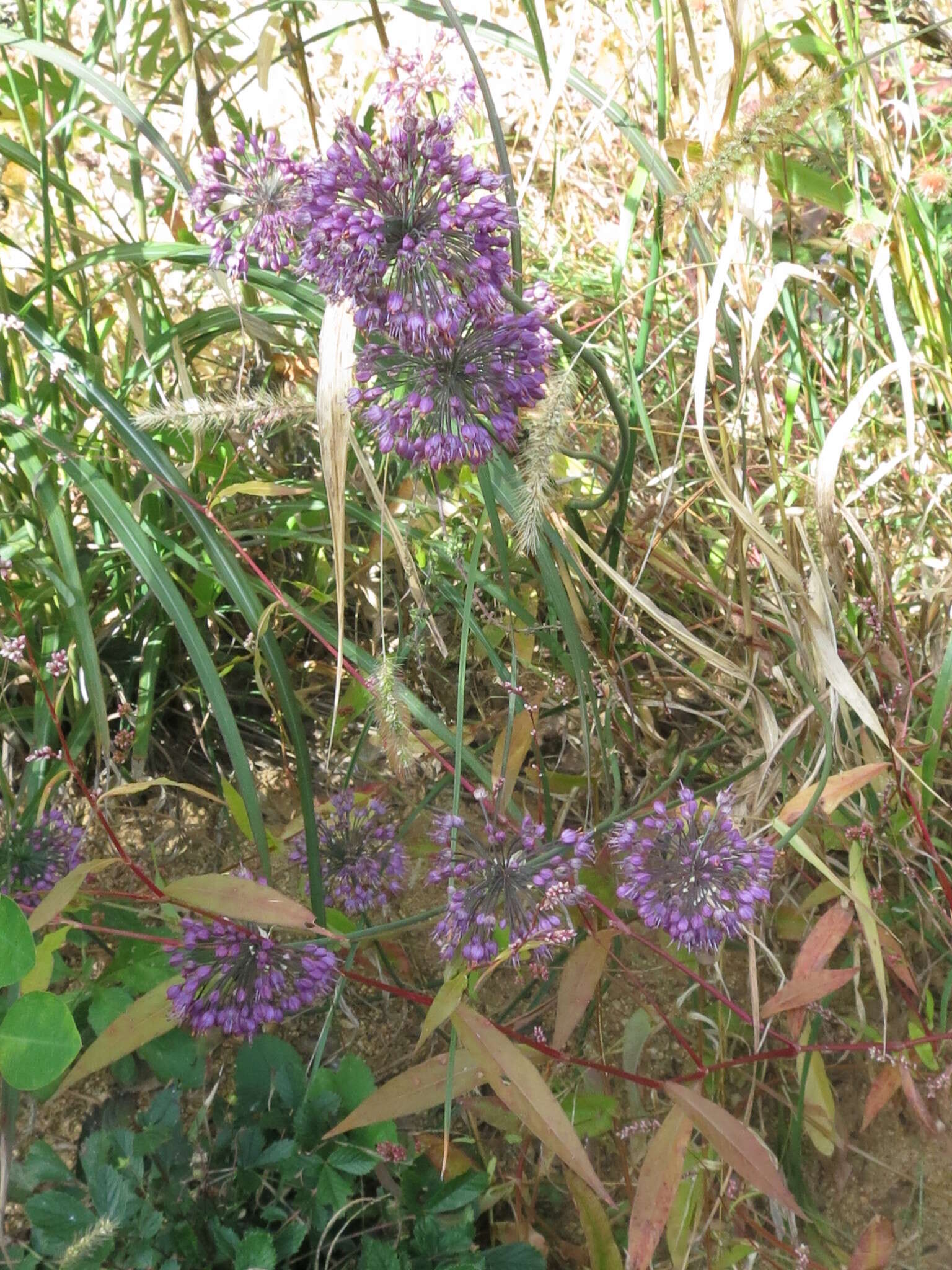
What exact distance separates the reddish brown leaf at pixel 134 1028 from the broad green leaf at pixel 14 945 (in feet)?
0.43

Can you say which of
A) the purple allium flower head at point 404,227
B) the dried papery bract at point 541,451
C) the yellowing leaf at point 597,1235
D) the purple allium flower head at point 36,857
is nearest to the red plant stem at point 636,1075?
the yellowing leaf at point 597,1235

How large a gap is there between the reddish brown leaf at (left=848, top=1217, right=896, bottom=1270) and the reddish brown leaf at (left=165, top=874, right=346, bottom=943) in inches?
26.9

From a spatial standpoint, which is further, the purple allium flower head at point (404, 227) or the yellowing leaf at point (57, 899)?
the yellowing leaf at point (57, 899)

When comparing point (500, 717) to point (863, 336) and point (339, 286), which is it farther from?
point (339, 286)

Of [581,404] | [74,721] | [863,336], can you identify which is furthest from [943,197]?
[74,721]

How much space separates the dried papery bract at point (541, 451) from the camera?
978 millimetres

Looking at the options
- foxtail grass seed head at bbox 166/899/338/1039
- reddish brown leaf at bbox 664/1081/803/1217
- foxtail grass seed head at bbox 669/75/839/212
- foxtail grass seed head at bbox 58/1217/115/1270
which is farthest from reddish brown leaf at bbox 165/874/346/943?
foxtail grass seed head at bbox 669/75/839/212

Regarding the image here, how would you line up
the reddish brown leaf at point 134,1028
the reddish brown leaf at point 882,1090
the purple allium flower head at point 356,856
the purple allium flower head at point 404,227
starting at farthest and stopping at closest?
Result: 1. the purple allium flower head at point 356,856
2. the reddish brown leaf at point 882,1090
3. the reddish brown leaf at point 134,1028
4. the purple allium flower head at point 404,227

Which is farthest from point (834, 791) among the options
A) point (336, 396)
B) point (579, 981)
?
point (336, 396)

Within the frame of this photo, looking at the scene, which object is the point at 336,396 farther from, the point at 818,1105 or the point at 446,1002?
the point at 818,1105

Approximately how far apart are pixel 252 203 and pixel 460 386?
267 millimetres

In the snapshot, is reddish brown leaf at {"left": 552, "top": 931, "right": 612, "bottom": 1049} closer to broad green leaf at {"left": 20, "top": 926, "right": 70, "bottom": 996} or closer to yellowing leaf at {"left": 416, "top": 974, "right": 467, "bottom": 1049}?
yellowing leaf at {"left": 416, "top": 974, "right": 467, "bottom": 1049}

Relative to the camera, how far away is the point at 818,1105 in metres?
1.27

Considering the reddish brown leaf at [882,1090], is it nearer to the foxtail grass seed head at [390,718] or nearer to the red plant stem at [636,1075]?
the red plant stem at [636,1075]
